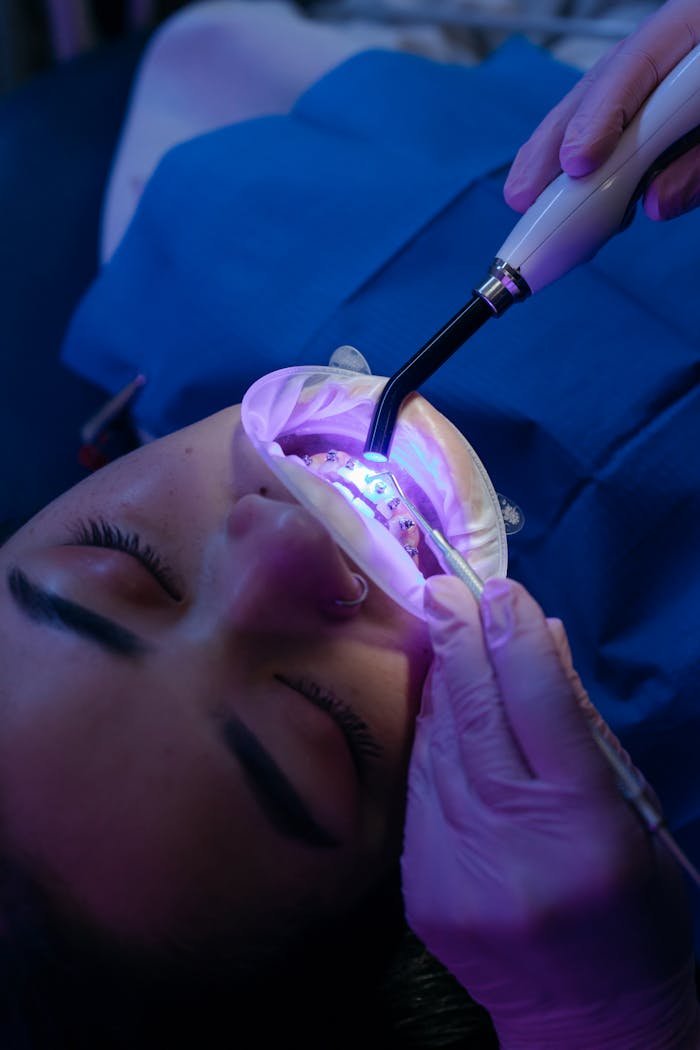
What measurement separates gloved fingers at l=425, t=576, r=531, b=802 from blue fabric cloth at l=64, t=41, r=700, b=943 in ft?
0.94

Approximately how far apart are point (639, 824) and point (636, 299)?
72 centimetres

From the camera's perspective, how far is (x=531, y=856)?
2.91ft

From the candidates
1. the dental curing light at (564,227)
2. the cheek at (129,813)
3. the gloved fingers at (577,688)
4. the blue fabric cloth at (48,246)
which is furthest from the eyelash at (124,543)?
the blue fabric cloth at (48,246)

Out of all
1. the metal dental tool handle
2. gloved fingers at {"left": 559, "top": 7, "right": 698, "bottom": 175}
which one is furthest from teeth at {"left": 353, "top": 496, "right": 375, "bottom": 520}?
gloved fingers at {"left": 559, "top": 7, "right": 698, "bottom": 175}

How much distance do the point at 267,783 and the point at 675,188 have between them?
0.84 metres

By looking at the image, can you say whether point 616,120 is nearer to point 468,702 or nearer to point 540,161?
point 540,161

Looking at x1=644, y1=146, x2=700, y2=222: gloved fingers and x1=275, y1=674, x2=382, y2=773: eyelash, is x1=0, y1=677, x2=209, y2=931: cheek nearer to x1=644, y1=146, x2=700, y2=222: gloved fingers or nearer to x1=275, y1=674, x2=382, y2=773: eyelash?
x1=275, y1=674, x2=382, y2=773: eyelash

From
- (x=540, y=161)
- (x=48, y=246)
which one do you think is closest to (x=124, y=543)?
(x=540, y=161)

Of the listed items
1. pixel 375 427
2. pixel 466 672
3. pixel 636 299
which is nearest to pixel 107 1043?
pixel 466 672

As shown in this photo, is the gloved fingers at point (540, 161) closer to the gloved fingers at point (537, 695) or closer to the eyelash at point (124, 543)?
the gloved fingers at point (537, 695)

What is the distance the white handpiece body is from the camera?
0.96m

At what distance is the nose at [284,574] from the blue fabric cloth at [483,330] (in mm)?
367

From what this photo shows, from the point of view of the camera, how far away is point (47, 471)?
157 cm

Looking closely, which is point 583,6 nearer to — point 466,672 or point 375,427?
point 375,427
